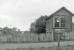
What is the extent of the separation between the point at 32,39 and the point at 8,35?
344 cm

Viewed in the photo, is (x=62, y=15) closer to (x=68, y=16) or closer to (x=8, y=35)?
(x=68, y=16)

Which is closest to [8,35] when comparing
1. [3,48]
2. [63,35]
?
[3,48]

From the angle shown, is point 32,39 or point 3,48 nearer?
point 3,48

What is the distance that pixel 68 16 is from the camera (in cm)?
3341

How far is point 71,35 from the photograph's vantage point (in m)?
26.5

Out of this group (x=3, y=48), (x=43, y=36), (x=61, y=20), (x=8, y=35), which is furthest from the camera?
(x=61, y=20)

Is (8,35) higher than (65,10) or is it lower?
lower

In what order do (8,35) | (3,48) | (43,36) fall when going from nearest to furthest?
(3,48) < (8,35) < (43,36)

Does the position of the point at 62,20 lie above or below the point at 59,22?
above

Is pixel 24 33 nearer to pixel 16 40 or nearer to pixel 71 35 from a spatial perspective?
pixel 16 40

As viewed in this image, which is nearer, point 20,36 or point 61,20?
point 20,36

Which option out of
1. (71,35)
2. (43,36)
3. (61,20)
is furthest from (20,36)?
(61,20)

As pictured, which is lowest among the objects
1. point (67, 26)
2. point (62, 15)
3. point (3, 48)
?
point (3, 48)

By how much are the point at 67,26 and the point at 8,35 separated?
14.0 meters
